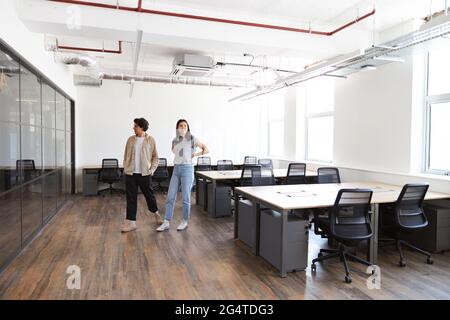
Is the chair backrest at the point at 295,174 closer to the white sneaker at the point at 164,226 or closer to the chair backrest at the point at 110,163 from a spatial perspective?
the white sneaker at the point at 164,226

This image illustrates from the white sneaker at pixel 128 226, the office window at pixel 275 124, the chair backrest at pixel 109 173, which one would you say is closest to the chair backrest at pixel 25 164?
the white sneaker at pixel 128 226

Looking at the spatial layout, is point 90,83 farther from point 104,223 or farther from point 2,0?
point 2,0

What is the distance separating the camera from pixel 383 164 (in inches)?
204

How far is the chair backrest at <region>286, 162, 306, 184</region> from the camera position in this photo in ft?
18.2

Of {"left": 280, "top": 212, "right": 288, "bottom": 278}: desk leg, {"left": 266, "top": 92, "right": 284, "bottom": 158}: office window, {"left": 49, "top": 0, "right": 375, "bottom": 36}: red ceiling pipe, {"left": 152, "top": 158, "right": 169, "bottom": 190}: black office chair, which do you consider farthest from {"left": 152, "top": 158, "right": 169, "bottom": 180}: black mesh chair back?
{"left": 280, "top": 212, "right": 288, "bottom": 278}: desk leg

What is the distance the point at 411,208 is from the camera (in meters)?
3.47

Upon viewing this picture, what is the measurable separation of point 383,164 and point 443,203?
1333 millimetres

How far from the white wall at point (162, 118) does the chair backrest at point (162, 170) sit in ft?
1.94

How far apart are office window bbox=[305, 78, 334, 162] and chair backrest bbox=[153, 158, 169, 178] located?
3533 millimetres

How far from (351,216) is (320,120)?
14.8 feet

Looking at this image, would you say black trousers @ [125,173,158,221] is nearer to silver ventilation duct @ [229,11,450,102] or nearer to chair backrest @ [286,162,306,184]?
chair backrest @ [286,162,306,184]

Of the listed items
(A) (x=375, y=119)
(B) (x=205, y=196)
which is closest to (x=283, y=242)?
(B) (x=205, y=196)
